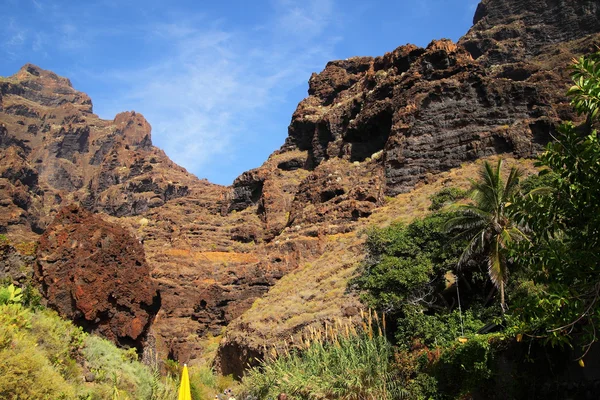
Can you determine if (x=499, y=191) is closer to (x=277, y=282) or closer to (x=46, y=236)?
(x=46, y=236)

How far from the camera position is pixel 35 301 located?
15328 mm

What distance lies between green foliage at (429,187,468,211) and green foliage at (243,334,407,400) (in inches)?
600

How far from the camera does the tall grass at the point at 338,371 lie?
17078mm

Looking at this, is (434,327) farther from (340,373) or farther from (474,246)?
(340,373)

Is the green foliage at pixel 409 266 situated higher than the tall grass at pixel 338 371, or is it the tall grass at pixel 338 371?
the green foliage at pixel 409 266

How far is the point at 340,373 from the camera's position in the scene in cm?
1822

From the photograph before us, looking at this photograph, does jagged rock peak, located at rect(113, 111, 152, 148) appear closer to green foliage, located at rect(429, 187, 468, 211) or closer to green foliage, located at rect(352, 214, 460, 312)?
green foliage, located at rect(429, 187, 468, 211)

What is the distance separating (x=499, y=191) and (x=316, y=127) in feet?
146

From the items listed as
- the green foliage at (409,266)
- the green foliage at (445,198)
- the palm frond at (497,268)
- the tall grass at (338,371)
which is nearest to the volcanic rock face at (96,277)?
the tall grass at (338,371)

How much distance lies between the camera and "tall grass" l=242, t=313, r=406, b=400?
56.0 feet

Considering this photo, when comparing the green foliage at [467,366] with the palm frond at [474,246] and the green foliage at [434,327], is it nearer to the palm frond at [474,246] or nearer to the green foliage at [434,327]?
the green foliage at [434,327]

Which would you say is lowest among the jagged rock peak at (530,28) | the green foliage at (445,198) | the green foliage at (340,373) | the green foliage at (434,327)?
the green foliage at (340,373)

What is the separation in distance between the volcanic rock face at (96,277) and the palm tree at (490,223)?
14.5 metres

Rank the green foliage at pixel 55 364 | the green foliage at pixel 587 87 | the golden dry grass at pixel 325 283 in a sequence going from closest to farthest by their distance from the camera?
the green foliage at pixel 587 87
the green foliage at pixel 55 364
the golden dry grass at pixel 325 283
